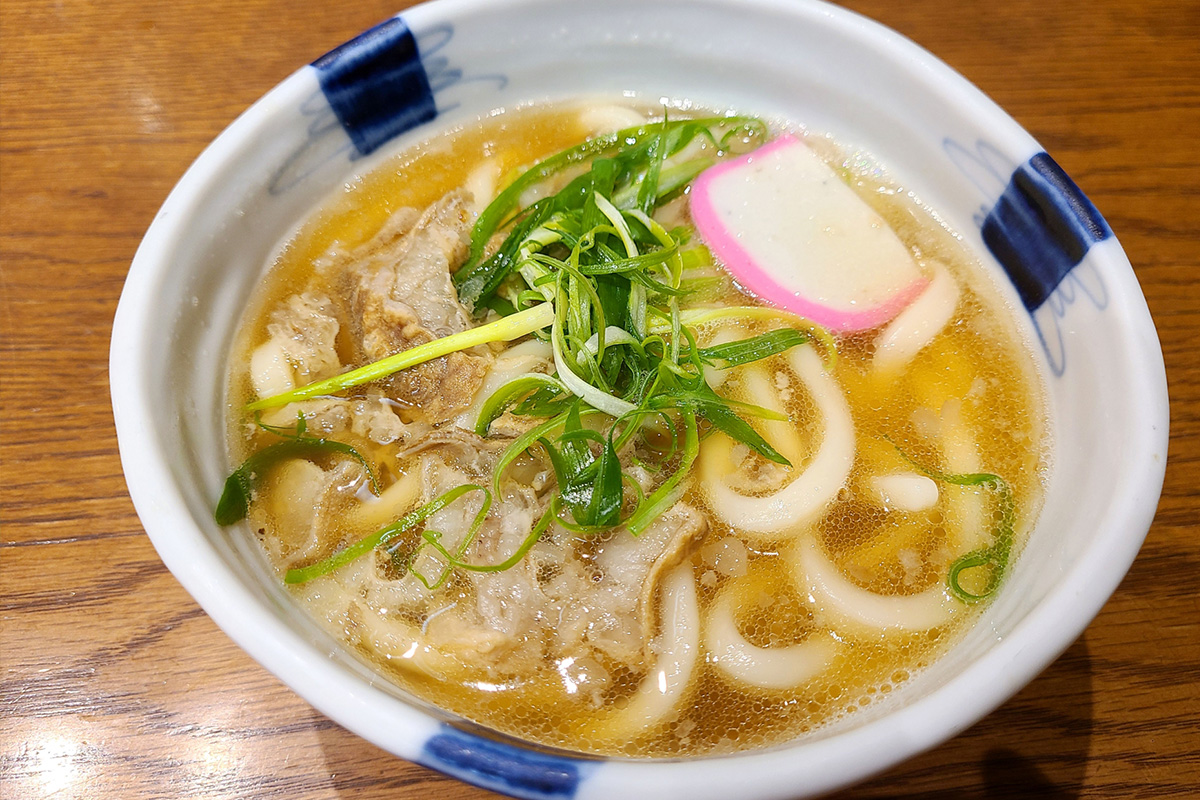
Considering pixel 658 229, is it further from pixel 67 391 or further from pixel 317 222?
pixel 67 391

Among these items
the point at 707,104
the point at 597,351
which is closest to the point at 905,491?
the point at 597,351

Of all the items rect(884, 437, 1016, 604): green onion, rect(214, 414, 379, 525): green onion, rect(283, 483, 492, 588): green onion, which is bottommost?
rect(884, 437, 1016, 604): green onion

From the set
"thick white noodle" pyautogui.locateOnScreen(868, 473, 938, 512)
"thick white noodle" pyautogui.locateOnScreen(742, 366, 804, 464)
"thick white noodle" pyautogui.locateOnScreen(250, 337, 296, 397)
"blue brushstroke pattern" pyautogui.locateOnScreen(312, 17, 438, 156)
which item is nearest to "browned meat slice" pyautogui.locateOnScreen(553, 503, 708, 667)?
"thick white noodle" pyautogui.locateOnScreen(742, 366, 804, 464)

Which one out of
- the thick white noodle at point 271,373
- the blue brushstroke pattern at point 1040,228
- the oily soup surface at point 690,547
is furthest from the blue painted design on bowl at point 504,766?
the blue brushstroke pattern at point 1040,228

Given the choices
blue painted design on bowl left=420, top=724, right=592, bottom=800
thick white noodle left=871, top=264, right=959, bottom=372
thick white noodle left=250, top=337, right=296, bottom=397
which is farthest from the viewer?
thick white noodle left=871, top=264, right=959, bottom=372

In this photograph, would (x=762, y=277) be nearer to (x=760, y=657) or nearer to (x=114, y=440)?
(x=760, y=657)

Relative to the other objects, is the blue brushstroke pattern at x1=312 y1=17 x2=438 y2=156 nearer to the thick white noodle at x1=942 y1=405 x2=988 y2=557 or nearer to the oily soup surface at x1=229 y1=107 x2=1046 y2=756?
the oily soup surface at x1=229 y1=107 x2=1046 y2=756

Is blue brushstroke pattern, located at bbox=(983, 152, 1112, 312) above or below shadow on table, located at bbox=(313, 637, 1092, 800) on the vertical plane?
above

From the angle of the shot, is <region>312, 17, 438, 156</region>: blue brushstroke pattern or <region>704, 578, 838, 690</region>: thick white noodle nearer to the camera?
<region>704, 578, 838, 690</region>: thick white noodle
